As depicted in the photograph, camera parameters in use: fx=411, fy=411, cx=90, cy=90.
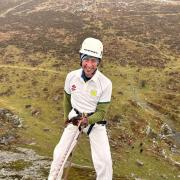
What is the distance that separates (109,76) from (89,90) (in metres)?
66.3

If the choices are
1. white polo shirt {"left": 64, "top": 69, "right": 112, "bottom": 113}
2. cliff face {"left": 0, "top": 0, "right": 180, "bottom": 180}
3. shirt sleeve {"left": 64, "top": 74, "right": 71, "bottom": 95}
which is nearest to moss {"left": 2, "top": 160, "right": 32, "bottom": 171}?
cliff face {"left": 0, "top": 0, "right": 180, "bottom": 180}

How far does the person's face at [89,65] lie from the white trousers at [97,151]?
1.86 m

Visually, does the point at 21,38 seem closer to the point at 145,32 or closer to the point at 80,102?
the point at 145,32

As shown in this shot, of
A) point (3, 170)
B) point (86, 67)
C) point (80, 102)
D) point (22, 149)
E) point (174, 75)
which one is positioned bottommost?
point (174, 75)

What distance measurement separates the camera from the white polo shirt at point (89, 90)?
14008 mm

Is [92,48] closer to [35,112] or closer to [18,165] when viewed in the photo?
[18,165]

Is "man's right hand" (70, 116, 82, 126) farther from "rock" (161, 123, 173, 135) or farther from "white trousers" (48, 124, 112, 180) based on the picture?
"rock" (161, 123, 173, 135)

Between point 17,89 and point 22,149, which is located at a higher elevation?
point 22,149

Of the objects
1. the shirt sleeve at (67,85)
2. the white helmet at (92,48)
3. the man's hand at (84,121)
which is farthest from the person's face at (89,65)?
the man's hand at (84,121)

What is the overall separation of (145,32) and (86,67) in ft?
347

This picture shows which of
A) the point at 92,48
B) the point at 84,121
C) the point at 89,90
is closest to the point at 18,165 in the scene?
the point at 89,90

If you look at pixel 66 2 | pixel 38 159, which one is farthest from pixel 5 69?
pixel 66 2

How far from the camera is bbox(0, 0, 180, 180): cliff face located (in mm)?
45688

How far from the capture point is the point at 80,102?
14328 mm
